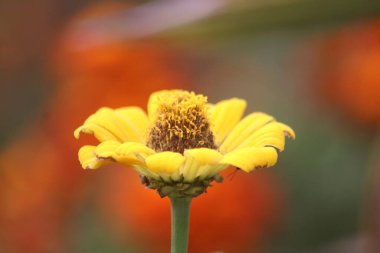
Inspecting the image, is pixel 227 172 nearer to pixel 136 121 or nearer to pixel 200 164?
pixel 136 121

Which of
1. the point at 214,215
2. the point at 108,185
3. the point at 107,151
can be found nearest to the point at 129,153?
the point at 107,151

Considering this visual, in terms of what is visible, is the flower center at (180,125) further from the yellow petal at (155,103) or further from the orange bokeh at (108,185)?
the orange bokeh at (108,185)

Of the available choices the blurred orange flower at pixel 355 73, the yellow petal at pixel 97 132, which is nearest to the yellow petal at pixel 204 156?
the yellow petal at pixel 97 132

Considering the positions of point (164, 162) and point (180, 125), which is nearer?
point (164, 162)

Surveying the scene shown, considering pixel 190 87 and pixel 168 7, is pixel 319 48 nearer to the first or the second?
pixel 190 87

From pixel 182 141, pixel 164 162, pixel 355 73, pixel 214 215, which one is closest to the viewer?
pixel 164 162

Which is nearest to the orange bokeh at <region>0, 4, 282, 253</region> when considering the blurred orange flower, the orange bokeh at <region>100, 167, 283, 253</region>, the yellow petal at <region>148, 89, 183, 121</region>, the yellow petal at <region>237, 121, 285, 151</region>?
the orange bokeh at <region>100, 167, 283, 253</region>
